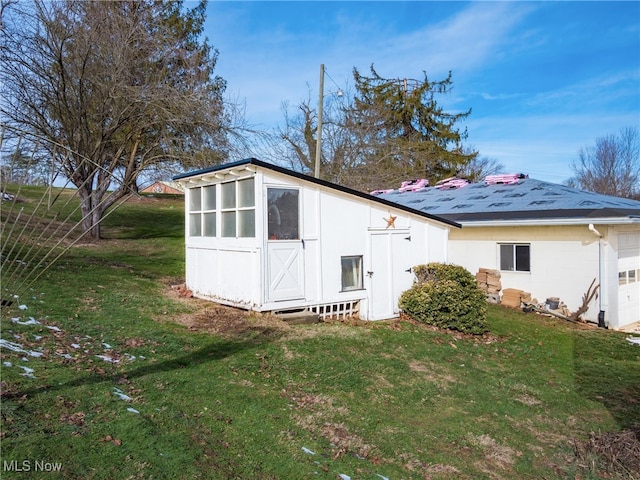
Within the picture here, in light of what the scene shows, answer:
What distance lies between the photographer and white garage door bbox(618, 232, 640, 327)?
11.2 metres

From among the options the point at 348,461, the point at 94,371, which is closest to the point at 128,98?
the point at 94,371

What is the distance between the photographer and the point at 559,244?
11648mm

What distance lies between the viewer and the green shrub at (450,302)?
9039mm

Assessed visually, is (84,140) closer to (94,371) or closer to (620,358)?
(94,371)

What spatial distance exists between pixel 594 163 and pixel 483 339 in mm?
34074

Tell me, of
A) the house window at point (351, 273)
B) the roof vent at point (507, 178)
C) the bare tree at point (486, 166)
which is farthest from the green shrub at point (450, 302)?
the bare tree at point (486, 166)

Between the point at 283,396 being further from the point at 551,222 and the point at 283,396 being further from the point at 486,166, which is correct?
the point at 486,166

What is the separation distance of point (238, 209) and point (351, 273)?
2697 millimetres

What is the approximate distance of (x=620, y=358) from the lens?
27.0ft

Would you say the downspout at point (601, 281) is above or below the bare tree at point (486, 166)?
below

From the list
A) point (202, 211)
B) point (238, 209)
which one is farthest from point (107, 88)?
point (238, 209)

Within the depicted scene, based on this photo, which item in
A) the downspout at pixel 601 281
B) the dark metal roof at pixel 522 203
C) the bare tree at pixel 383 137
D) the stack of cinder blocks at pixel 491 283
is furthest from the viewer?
the bare tree at pixel 383 137
